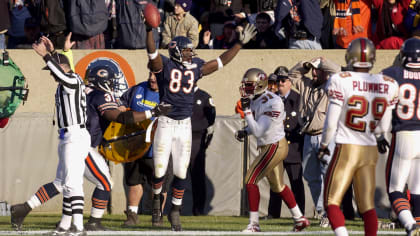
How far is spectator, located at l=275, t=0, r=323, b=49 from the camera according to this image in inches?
480

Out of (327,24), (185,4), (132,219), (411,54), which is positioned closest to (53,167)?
(132,219)

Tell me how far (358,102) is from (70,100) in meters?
2.84

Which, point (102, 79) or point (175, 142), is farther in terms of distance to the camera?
point (175, 142)

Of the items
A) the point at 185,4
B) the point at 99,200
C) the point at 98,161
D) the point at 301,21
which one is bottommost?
the point at 99,200

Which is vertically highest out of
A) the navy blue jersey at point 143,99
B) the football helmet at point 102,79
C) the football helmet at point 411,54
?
the football helmet at point 411,54

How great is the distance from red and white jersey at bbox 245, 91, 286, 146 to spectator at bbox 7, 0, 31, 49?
547 centimetres

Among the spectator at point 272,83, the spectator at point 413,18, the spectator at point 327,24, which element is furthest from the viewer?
the spectator at point 327,24

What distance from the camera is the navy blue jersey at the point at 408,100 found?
8.12 meters

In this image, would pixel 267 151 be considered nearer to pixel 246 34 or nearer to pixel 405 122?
pixel 246 34

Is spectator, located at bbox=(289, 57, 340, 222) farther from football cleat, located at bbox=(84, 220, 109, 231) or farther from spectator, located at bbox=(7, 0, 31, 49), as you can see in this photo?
spectator, located at bbox=(7, 0, 31, 49)

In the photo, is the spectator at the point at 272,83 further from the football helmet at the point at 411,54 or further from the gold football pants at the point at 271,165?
the football helmet at the point at 411,54

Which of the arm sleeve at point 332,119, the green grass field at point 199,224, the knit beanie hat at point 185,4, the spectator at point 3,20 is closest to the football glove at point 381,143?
the arm sleeve at point 332,119

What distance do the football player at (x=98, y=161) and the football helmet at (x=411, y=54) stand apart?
97.2 inches

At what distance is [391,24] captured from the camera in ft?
40.2
